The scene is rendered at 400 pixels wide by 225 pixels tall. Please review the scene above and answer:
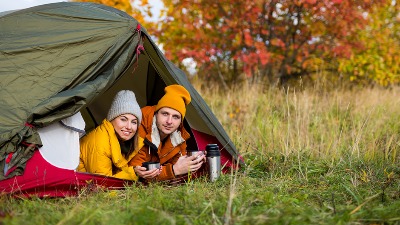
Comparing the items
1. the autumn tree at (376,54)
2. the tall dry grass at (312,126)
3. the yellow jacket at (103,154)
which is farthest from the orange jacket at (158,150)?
the autumn tree at (376,54)

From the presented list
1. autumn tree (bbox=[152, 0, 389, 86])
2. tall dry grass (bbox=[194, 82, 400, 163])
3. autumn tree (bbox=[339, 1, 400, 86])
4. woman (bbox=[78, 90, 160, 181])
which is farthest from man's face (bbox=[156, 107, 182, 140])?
autumn tree (bbox=[339, 1, 400, 86])

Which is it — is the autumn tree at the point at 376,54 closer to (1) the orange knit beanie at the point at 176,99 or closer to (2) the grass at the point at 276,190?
(2) the grass at the point at 276,190

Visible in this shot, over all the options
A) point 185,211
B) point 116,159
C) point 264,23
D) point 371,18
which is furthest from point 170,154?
point 371,18

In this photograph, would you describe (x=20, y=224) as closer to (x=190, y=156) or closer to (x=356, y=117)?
(x=190, y=156)

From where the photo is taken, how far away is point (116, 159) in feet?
14.9

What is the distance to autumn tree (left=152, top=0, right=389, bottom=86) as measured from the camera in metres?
9.08

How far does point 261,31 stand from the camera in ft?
31.1

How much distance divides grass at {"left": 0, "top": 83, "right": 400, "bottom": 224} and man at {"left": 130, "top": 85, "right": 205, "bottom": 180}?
0.19m

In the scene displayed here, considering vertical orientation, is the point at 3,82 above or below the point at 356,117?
above

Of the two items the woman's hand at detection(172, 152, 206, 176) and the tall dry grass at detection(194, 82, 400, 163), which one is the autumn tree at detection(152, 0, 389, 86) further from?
the woman's hand at detection(172, 152, 206, 176)

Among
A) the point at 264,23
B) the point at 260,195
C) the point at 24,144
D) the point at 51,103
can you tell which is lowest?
the point at 260,195

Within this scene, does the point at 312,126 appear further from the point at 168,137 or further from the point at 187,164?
the point at 187,164

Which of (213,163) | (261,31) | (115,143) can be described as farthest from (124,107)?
(261,31)

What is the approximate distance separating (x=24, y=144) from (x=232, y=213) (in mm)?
1687
